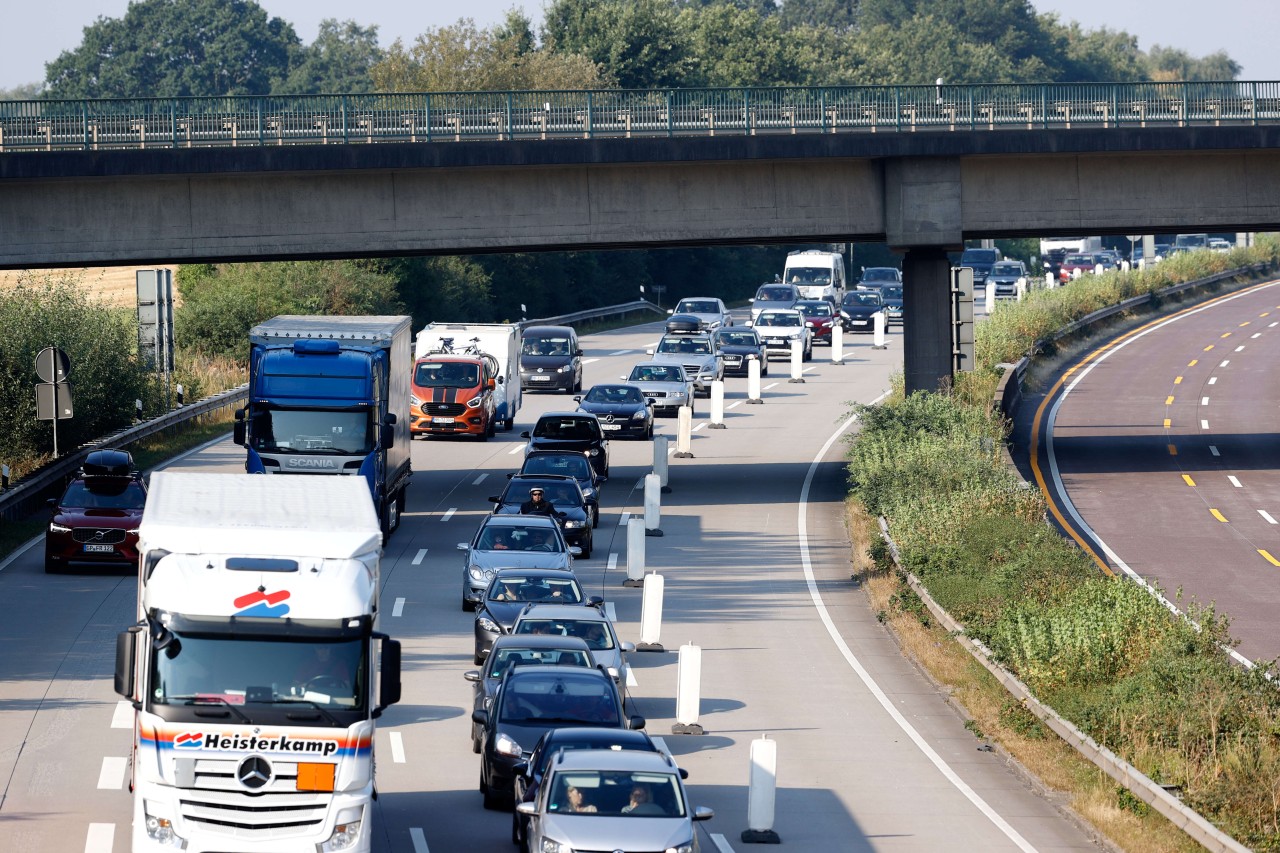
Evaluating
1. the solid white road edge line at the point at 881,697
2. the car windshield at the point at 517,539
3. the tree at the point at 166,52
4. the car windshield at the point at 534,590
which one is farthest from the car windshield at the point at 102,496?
the tree at the point at 166,52

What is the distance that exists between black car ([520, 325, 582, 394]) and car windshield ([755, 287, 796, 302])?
20008 millimetres

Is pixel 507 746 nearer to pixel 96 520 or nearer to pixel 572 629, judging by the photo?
pixel 572 629

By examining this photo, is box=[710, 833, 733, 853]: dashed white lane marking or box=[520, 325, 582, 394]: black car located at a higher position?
box=[520, 325, 582, 394]: black car

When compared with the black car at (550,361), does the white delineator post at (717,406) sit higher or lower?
lower

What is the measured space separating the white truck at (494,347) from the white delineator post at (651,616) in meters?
24.7

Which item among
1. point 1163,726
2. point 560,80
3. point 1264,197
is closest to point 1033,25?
point 560,80

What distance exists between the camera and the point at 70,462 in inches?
1593

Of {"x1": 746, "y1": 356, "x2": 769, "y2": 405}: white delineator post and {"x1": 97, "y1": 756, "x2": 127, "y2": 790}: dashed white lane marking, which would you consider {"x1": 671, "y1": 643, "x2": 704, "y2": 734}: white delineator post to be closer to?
{"x1": 97, "y1": 756, "x2": 127, "y2": 790}: dashed white lane marking

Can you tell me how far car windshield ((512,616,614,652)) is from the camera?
23.6 meters

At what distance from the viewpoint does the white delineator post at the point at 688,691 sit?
2266 cm

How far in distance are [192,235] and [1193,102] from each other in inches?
923

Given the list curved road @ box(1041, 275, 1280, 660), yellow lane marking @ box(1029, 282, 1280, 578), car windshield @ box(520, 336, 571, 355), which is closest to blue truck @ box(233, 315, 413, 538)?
yellow lane marking @ box(1029, 282, 1280, 578)

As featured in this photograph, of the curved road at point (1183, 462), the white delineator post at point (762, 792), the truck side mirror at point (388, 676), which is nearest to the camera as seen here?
the truck side mirror at point (388, 676)

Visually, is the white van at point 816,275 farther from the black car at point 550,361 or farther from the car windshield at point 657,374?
the car windshield at point 657,374
